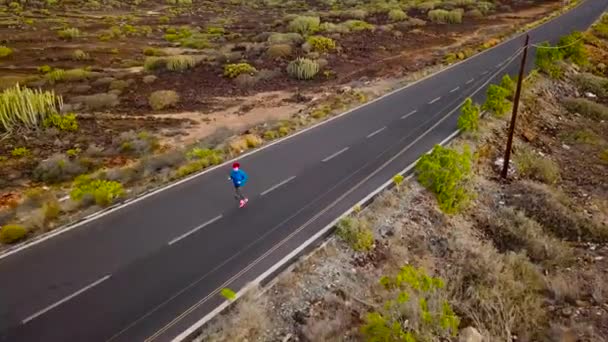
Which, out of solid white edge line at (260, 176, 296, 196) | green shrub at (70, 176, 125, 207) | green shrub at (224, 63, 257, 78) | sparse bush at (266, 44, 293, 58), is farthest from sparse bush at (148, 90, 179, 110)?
solid white edge line at (260, 176, 296, 196)

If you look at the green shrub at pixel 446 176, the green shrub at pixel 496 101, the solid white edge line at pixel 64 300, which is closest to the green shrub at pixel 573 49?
the green shrub at pixel 496 101

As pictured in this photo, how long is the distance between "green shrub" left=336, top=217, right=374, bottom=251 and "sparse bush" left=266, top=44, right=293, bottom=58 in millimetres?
29016

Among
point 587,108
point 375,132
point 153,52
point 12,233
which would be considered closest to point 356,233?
point 375,132

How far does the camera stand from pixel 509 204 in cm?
1688

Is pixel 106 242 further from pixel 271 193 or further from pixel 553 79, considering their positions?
pixel 553 79

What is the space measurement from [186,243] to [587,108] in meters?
27.9

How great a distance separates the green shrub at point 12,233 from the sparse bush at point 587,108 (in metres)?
31.2

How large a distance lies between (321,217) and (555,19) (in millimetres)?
52952

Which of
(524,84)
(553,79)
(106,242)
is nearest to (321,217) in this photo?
(106,242)

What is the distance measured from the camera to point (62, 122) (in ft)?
85.4

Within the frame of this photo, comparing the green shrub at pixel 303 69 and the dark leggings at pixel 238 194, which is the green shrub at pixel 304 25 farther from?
the dark leggings at pixel 238 194

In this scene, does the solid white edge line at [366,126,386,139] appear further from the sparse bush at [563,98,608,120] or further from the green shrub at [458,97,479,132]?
the sparse bush at [563,98,608,120]

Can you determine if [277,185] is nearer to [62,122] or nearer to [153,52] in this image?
[62,122]

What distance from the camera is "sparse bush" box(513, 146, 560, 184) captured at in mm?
19688
